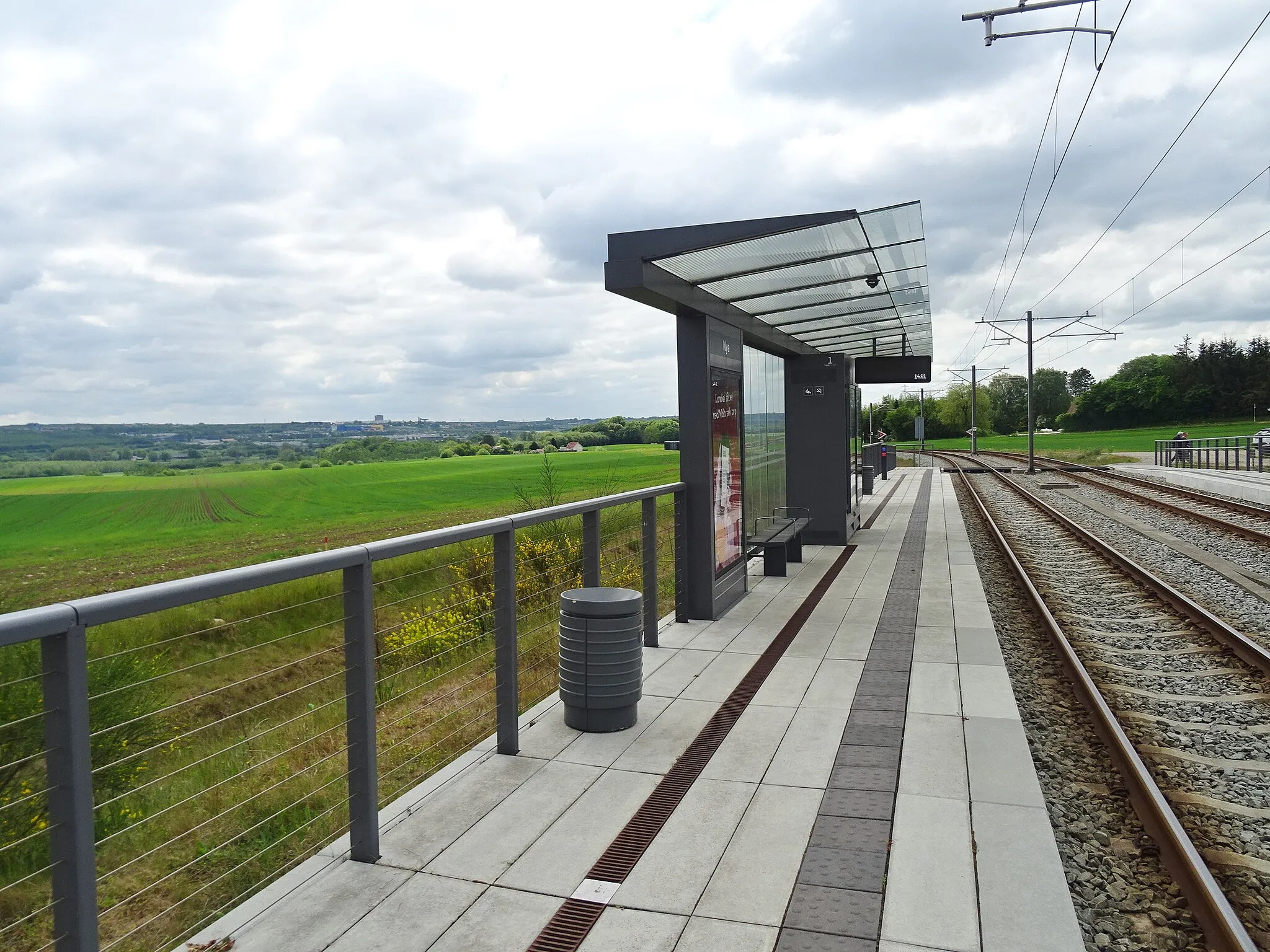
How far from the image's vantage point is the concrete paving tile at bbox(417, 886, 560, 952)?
9.87 ft

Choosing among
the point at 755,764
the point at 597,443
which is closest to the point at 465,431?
the point at 597,443

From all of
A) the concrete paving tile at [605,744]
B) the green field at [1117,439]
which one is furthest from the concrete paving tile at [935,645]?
the green field at [1117,439]

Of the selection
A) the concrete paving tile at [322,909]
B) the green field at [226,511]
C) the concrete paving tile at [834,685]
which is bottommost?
the green field at [226,511]

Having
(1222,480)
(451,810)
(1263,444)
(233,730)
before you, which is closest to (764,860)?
(451,810)

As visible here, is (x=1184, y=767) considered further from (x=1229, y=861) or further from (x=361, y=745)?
(x=361, y=745)

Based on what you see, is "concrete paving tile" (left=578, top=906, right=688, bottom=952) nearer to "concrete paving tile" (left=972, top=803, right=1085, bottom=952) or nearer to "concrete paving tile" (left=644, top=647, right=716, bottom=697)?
"concrete paving tile" (left=972, top=803, right=1085, bottom=952)

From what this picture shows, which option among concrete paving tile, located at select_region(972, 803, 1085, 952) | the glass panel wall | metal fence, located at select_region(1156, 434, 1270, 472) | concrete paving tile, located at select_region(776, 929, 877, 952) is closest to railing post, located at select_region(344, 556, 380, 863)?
concrete paving tile, located at select_region(776, 929, 877, 952)

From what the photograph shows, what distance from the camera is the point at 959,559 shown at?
12328 millimetres

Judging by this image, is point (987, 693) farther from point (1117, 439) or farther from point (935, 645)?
point (1117, 439)

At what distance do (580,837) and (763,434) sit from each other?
26.9 feet

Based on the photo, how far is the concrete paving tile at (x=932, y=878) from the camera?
305 centimetres

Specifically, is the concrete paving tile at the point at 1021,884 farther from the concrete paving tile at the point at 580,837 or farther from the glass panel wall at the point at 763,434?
the glass panel wall at the point at 763,434

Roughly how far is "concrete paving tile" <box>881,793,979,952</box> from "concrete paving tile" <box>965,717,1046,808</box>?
264mm

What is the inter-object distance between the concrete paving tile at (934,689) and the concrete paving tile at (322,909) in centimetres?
340
